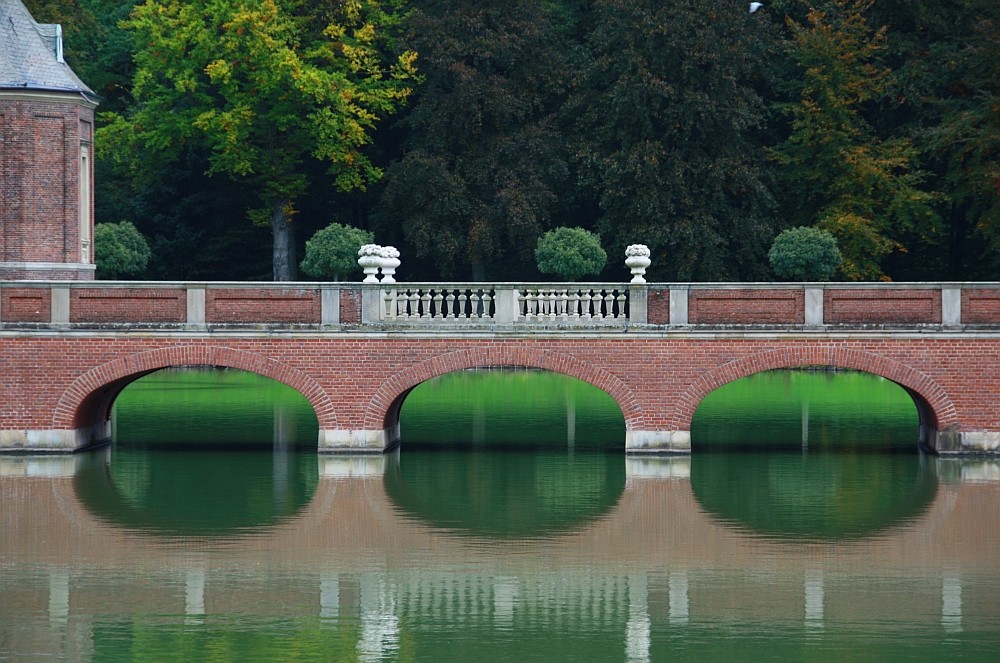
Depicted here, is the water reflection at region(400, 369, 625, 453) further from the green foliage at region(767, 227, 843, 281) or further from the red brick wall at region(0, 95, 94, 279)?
the red brick wall at region(0, 95, 94, 279)

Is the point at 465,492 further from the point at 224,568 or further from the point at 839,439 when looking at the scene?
the point at 839,439

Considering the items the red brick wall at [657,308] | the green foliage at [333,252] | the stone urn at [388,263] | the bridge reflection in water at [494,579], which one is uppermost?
the green foliage at [333,252]

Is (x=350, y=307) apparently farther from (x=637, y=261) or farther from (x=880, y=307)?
(x=880, y=307)

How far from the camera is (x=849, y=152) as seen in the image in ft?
166

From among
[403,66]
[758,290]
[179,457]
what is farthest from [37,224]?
[403,66]

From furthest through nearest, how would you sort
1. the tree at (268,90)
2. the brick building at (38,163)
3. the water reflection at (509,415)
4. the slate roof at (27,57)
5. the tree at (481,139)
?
the tree at (268,90) < the tree at (481,139) < the water reflection at (509,415) < the slate roof at (27,57) < the brick building at (38,163)

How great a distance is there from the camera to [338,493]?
84.1 ft

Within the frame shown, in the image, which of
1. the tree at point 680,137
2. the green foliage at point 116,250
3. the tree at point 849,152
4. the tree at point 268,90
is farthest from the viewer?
the tree at point 268,90

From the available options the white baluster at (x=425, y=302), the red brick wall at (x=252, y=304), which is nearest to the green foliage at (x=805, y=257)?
the white baluster at (x=425, y=302)

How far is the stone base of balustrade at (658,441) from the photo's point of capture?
29688mm

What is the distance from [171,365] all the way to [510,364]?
20.2 feet

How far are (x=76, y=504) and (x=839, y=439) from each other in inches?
649

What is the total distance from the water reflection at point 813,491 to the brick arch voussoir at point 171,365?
7339 mm

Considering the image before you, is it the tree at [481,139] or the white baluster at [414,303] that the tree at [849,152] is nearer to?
the tree at [481,139]
